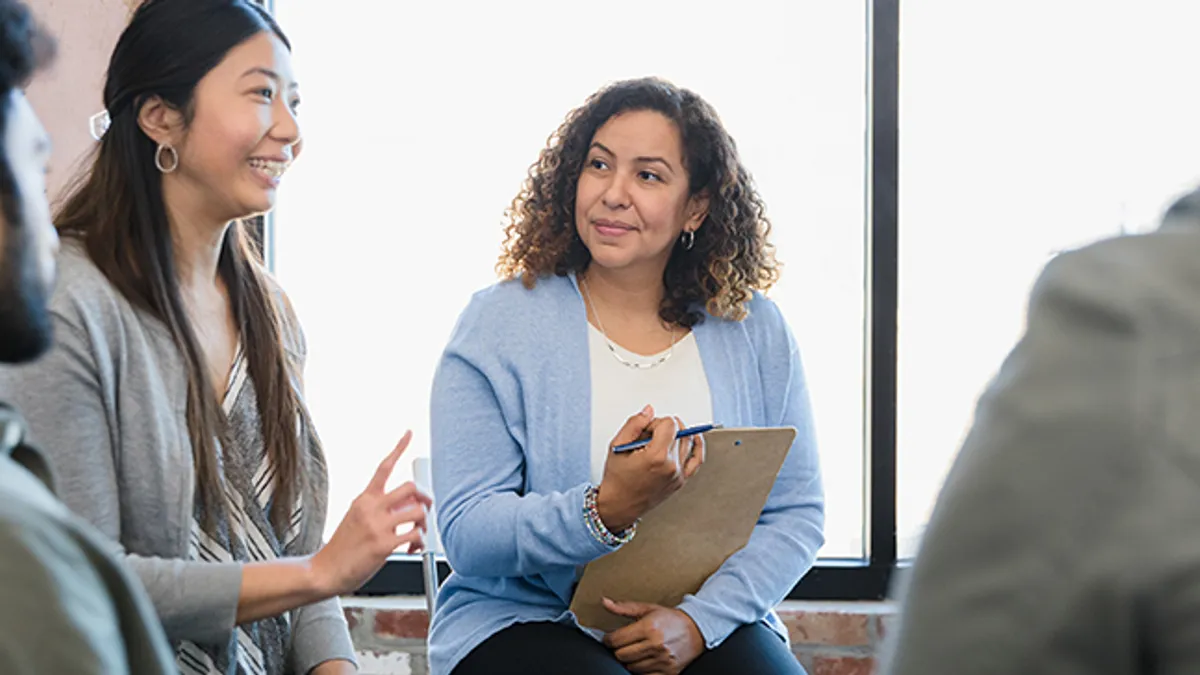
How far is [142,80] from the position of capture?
1.39 m

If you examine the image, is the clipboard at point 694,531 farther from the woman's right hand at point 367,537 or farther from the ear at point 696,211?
the ear at point 696,211

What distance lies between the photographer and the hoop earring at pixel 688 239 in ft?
6.13

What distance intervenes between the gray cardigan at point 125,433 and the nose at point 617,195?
2.25 feet

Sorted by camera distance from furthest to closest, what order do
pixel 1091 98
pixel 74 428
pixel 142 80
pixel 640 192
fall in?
pixel 1091 98 → pixel 640 192 → pixel 142 80 → pixel 74 428

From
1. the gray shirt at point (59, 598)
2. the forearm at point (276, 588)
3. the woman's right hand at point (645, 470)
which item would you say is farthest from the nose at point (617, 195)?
the gray shirt at point (59, 598)

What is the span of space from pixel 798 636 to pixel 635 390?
761mm

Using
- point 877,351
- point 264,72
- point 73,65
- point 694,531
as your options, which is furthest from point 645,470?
point 73,65

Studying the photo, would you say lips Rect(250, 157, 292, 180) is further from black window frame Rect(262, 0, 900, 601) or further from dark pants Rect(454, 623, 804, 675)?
black window frame Rect(262, 0, 900, 601)

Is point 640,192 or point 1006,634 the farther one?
point 640,192

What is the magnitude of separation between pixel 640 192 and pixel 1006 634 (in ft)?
4.47

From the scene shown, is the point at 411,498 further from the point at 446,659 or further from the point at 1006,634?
the point at 1006,634

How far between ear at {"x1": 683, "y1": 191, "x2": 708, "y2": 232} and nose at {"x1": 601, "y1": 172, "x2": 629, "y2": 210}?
0.47ft

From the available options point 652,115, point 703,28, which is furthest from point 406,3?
point 652,115

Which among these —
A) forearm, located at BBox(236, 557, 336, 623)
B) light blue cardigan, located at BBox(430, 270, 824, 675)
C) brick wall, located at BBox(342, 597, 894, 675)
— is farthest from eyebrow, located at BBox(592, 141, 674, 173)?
brick wall, located at BBox(342, 597, 894, 675)
